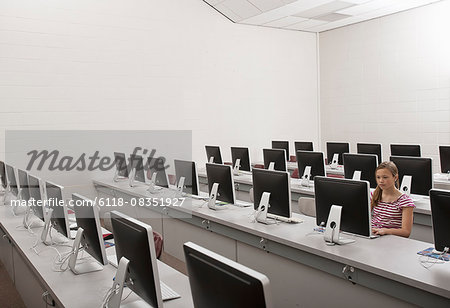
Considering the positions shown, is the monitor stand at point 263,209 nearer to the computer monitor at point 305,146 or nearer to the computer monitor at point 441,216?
the computer monitor at point 441,216

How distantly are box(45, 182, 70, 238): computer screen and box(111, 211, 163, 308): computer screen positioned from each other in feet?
3.65

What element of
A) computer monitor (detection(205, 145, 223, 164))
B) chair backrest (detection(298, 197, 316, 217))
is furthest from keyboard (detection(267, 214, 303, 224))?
computer monitor (detection(205, 145, 223, 164))

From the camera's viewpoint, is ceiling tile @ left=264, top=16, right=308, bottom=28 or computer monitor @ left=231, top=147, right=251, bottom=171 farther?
ceiling tile @ left=264, top=16, right=308, bottom=28

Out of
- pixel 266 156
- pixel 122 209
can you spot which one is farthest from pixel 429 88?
pixel 122 209

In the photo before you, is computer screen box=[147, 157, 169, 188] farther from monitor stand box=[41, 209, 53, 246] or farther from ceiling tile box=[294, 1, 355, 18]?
ceiling tile box=[294, 1, 355, 18]

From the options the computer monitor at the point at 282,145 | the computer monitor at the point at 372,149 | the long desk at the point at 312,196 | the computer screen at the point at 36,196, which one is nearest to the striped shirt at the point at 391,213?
the long desk at the point at 312,196

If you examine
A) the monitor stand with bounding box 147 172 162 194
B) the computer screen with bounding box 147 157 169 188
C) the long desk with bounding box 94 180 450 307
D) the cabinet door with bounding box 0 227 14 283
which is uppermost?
the computer screen with bounding box 147 157 169 188

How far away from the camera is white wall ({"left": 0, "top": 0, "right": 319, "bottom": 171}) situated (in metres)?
6.62

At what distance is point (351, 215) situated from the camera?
3.10 metres

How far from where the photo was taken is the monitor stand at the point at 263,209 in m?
3.72

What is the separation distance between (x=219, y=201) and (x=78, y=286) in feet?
7.65

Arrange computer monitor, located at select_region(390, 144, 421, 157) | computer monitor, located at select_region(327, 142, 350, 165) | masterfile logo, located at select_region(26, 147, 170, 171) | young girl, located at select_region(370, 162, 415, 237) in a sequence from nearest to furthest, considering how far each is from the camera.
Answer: young girl, located at select_region(370, 162, 415, 237)
computer monitor, located at select_region(390, 144, 421, 157)
masterfile logo, located at select_region(26, 147, 170, 171)
computer monitor, located at select_region(327, 142, 350, 165)

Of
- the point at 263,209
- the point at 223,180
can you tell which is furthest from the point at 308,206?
the point at 223,180

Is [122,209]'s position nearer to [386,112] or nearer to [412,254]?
[412,254]
